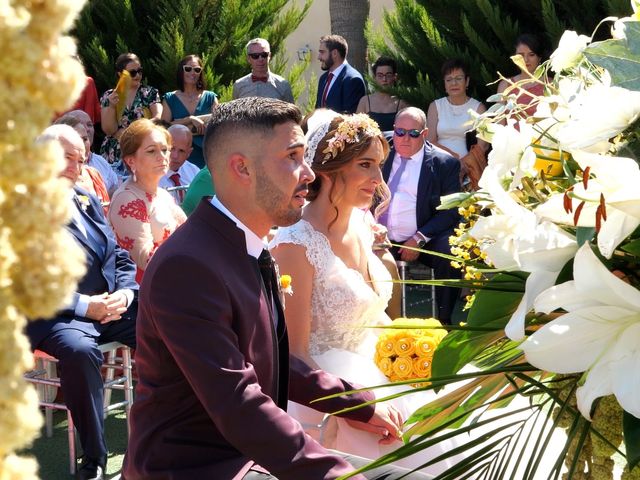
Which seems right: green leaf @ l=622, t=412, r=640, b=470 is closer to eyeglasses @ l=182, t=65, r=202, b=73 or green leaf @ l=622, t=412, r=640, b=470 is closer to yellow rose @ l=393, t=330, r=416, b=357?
yellow rose @ l=393, t=330, r=416, b=357

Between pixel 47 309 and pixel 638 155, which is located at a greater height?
pixel 638 155

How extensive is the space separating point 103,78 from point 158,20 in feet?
3.83

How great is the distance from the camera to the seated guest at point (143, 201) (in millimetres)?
5703

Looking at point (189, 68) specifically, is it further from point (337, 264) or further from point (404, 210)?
point (337, 264)

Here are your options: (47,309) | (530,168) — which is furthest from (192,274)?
(47,309)

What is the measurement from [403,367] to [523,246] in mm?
2356

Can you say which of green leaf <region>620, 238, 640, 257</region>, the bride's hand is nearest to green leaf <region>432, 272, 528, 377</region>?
green leaf <region>620, 238, 640, 257</region>

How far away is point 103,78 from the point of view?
11.4 m

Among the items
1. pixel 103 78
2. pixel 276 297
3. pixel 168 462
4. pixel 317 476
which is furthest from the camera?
pixel 103 78

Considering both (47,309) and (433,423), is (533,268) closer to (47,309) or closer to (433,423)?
(433,423)

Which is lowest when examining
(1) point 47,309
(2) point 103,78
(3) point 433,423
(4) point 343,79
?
(3) point 433,423

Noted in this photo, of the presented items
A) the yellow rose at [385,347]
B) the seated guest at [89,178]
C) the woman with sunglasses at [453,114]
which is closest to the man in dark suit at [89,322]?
the seated guest at [89,178]

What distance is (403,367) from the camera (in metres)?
3.38

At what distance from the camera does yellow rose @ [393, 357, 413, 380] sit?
3357 millimetres
